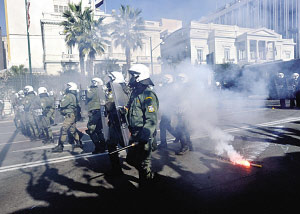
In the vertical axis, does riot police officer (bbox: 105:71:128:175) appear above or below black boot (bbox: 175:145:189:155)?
above

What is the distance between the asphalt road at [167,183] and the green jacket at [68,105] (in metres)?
1.14

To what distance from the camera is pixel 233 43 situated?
39.8 m

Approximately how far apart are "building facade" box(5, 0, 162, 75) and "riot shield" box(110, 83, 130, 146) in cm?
2897

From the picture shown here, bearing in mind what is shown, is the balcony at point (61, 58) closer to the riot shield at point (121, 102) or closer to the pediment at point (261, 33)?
the pediment at point (261, 33)

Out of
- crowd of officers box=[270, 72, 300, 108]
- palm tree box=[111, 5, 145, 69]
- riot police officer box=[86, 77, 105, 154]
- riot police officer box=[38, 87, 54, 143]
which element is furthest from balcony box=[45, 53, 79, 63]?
riot police officer box=[86, 77, 105, 154]

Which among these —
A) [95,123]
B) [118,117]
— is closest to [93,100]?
[95,123]

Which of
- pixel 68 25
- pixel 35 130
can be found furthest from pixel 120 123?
pixel 68 25

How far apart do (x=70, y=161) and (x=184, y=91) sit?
2964 millimetres

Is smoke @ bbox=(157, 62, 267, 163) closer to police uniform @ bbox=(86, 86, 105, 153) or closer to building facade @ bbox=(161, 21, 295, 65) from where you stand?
police uniform @ bbox=(86, 86, 105, 153)

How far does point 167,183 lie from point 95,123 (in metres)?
2.57

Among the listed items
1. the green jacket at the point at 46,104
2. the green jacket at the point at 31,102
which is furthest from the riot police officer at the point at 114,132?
the green jacket at the point at 31,102

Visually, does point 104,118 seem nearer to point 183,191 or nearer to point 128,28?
point 183,191

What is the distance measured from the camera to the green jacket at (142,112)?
3.07 metres

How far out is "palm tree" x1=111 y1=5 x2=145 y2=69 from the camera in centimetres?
2525
